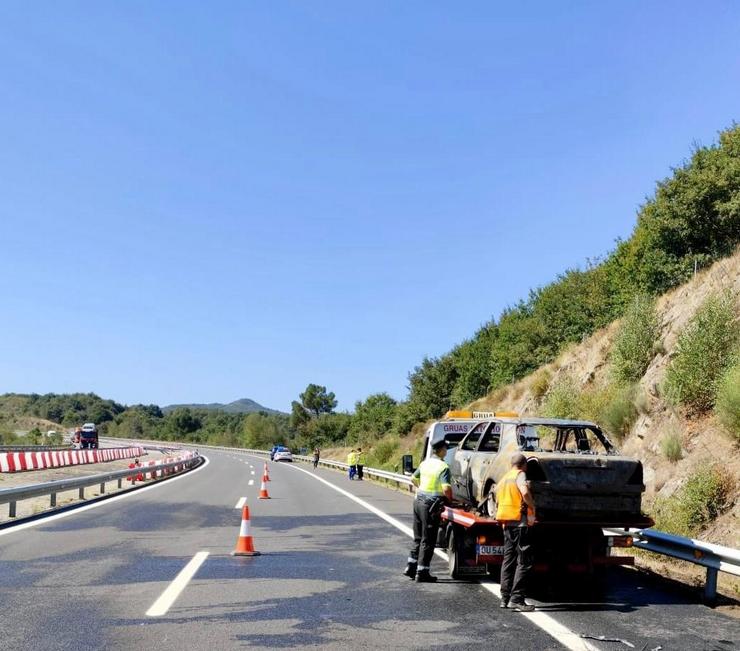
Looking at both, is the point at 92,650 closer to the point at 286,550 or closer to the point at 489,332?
the point at 286,550

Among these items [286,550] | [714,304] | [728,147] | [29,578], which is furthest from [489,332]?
[29,578]

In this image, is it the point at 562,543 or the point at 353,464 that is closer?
the point at 562,543

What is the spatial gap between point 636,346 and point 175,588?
17.0 meters

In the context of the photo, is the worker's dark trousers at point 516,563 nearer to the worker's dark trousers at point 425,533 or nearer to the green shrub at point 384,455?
the worker's dark trousers at point 425,533

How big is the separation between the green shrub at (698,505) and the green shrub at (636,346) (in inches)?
344

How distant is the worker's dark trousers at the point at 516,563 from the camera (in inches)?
296

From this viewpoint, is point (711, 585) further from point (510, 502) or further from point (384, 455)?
point (384, 455)

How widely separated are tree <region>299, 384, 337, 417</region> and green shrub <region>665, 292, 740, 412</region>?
118 meters

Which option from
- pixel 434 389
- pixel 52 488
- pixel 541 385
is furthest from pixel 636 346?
pixel 434 389

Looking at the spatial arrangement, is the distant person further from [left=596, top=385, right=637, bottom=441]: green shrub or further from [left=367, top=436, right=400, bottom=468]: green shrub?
[left=596, top=385, right=637, bottom=441]: green shrub

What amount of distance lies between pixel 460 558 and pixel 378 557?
7.25 ft

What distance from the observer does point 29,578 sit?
8.87 m

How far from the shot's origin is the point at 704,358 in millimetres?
16547

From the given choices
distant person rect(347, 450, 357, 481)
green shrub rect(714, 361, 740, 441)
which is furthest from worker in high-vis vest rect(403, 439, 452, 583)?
distant person rect(347, 450, 357, 481)
